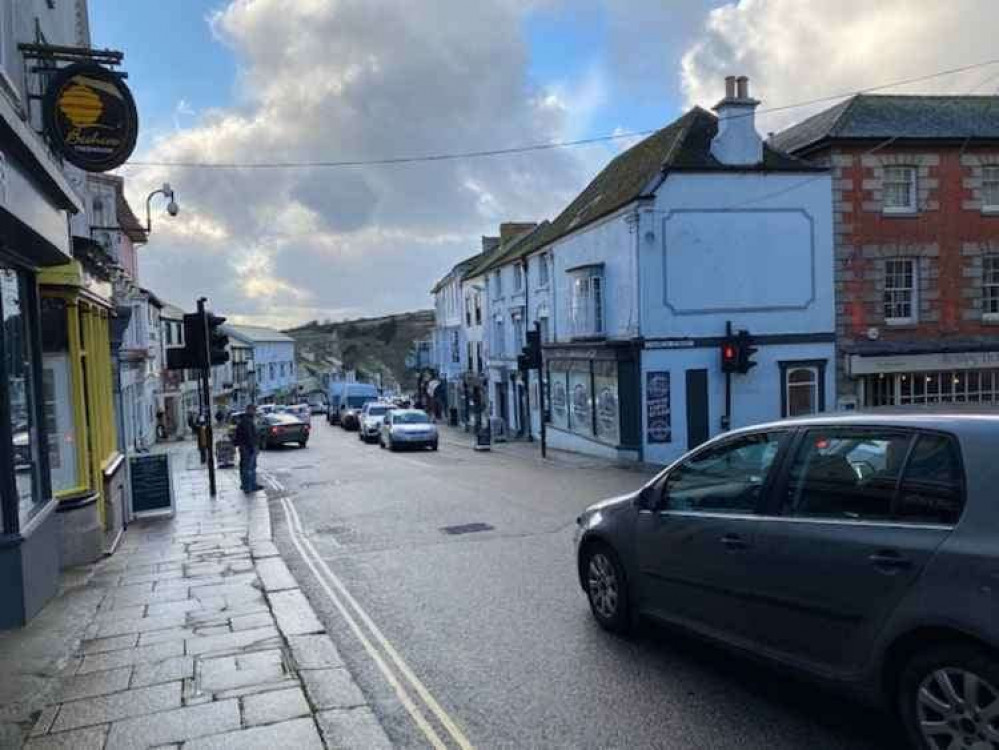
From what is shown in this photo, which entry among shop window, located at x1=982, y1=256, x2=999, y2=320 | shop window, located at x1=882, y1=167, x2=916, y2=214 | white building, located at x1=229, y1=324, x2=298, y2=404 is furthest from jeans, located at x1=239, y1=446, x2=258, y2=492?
white building, located at x1=229, y1=324, x2=298, y2=404

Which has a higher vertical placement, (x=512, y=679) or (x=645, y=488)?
(x=645, y=488)

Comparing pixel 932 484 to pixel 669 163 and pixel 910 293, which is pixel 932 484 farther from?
pixel 910 293

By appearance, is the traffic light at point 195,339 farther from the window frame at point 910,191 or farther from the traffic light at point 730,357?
the window frame at point 910,191

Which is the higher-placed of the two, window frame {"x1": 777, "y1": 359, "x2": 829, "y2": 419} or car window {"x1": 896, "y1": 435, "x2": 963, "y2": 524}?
car window {"x1": 896, "y1": 435, "x2": 963, "y2": 524}

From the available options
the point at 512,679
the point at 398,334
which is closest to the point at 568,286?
the point at 512,679

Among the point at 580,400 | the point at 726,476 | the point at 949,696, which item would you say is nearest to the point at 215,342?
the point at 726,476

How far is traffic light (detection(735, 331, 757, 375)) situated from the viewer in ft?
77.5

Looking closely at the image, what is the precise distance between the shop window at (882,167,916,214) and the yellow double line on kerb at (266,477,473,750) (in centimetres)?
2188

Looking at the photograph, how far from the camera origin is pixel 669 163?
917 inches

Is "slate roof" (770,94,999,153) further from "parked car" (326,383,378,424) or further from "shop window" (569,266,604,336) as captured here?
"parked car" (326,383,378,424)

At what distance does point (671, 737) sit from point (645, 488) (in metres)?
1.91

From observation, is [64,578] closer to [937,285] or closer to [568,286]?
[568,286]

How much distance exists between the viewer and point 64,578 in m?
8.73

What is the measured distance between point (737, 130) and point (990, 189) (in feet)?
27.3
